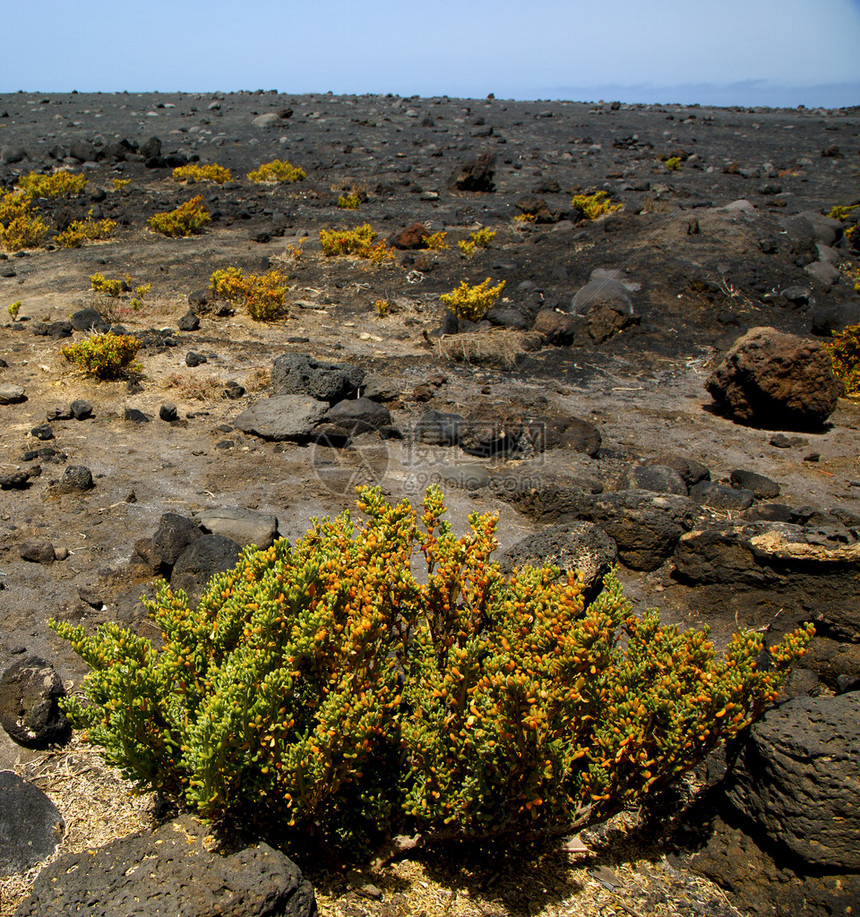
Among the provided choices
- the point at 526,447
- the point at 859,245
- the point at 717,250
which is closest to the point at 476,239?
the point at 717,250

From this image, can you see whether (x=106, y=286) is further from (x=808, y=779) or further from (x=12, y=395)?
(x=808, y=779)

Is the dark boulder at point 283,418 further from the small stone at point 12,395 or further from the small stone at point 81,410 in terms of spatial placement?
the small stone at point 12,395

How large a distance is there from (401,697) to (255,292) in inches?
317

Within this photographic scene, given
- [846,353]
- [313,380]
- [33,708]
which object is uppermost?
[846,353]

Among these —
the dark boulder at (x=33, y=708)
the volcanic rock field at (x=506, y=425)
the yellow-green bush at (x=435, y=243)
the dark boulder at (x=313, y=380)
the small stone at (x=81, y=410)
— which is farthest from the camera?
the yellow-green bush at (x=435, y=243)

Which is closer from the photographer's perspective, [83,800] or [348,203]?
[83,800]

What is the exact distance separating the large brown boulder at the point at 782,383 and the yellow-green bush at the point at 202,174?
15.4 metres

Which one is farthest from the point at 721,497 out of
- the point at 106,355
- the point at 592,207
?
the point at 592,207

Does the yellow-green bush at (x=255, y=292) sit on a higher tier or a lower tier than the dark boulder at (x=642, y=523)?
higher

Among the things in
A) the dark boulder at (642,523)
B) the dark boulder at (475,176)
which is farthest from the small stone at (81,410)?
the dark boulder at (475,176)

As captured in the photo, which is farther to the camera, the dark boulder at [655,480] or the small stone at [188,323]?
the small stone at [188,323]

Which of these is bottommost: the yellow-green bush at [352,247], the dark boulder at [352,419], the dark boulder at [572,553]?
the dark boulder at [572,553]

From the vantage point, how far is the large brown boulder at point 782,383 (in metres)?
7.64

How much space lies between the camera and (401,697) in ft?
9.13
